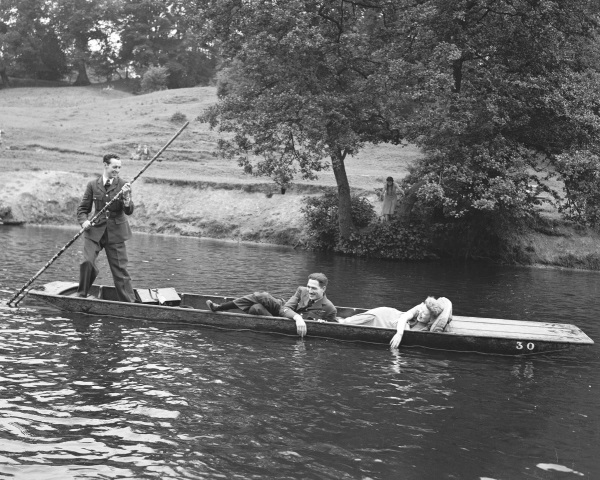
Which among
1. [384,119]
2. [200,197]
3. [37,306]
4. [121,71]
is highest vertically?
[121,71]

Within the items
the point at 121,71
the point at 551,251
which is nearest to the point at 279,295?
the point at 551,251

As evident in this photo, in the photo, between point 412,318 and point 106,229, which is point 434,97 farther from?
point 106,229

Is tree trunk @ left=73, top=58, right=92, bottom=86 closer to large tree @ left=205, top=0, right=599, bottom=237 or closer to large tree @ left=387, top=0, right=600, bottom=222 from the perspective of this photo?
large tree @ left=205, top=0, right=599, bottom=237

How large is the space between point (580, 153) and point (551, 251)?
708 cm

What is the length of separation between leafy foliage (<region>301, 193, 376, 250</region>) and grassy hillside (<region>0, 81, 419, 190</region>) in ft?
13.1

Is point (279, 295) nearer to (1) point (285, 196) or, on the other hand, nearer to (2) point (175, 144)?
(1) point (285, 196)

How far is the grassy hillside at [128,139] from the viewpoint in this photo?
3816 cm

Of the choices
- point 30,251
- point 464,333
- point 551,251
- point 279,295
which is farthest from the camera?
point 551,251

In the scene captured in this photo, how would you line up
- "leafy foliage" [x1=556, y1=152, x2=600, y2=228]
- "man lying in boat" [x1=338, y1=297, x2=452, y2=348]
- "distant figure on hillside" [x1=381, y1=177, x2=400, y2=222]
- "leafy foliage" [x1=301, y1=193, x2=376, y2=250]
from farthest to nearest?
"leafy foliage" [x1=301, y1=193, x2=376, y2=250]
"distant figure on hillside" [x1=381, y1=177, x2=400, y2=222]
"leafy foliage" [x1=556, y1=152, x2=600, y2=228]
"man lying in boat" [x1=338, y1=297, x2=452, y2=348]

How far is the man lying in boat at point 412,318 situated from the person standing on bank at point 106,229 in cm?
471

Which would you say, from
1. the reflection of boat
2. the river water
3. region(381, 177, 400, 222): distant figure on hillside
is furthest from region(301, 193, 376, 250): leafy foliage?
the reflection of boat

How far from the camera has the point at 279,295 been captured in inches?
733

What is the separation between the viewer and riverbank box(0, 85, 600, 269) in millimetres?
30066

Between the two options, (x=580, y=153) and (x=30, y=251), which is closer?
(x=580, y=153)
